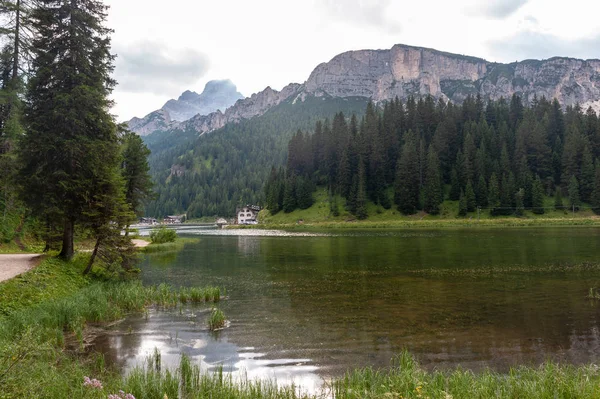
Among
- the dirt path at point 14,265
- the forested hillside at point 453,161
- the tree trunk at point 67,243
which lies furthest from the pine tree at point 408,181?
the dirt path at point 14,265

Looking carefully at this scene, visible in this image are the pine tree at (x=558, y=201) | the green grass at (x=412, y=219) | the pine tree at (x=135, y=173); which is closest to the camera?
the pine tree at (x=135, y=173)

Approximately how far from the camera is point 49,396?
27.2 ft

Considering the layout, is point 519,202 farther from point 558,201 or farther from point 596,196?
point 596,196

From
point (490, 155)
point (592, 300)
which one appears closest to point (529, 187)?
point (490, 155)

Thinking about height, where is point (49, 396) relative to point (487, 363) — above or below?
above

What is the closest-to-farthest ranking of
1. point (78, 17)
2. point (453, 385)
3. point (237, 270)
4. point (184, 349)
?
point (453, 385), point (184, 349), point (78, 17), point (237, 270)

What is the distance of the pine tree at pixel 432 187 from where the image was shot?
119562 mm

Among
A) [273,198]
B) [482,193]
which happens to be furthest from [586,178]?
[273,198]

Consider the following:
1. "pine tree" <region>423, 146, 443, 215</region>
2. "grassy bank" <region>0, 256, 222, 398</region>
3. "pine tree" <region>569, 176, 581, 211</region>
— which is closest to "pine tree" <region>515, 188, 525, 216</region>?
"pine tree" <region>569, 176, 581, 211</region>

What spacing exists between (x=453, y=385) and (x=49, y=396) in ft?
32.0

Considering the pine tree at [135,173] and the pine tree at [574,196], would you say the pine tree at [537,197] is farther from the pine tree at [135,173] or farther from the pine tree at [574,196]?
the pine tree at [135,173]

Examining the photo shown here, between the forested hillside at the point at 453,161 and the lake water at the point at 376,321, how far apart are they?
92.9 metres

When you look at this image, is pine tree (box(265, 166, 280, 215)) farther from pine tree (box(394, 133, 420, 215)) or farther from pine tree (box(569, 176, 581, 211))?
pine tree (box(569, 176, 581, 211))

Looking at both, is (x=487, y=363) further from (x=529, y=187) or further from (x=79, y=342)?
A: (x=529, y=187)
